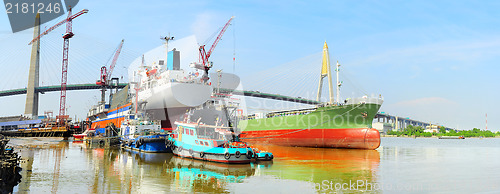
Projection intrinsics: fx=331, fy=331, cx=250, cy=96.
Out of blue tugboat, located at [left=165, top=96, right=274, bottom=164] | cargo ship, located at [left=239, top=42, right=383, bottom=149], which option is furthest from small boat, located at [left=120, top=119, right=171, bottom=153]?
cargo ship, located at [left=239, top=42, right=383, bottom=149]

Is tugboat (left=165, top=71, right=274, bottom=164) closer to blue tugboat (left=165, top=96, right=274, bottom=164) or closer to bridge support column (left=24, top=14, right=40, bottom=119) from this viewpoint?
blue tugboat (left=165, top=96, right=274, bottom=164)

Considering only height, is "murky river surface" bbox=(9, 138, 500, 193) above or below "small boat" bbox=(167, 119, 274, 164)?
below

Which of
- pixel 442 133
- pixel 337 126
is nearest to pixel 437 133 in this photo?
pixel 442 133

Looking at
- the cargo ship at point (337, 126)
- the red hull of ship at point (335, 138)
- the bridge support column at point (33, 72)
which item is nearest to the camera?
the red hull of ship at point (335, 138)

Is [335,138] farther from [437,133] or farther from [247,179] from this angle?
[437,133]

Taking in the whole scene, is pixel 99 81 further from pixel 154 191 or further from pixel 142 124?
pixel 154 191

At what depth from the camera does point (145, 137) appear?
27.8m

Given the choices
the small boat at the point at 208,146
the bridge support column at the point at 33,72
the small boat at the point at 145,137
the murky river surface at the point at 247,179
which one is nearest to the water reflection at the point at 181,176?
the murky river surface at the point at 247,179

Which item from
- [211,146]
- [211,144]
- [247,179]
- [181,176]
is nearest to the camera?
[247,179]

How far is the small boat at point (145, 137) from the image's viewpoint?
90.5 feet

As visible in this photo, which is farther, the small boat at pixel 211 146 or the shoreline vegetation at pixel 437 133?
the shoreline vegetation at pixel 437 133

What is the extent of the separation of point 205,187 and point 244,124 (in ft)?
116

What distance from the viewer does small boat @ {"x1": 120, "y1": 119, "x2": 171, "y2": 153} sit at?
90.5 feet

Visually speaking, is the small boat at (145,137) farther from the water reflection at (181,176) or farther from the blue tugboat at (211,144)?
the water reflection at (181,176)
